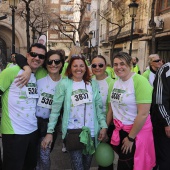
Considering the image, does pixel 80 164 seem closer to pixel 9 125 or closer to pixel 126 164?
pixel 126 164

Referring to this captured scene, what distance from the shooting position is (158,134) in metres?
2.79

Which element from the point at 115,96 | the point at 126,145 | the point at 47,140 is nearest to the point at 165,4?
the point at 115,96

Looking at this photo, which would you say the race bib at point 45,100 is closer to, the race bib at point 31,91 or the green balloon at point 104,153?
the race bib at point 31,91

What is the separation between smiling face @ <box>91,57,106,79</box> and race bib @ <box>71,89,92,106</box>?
0.77m

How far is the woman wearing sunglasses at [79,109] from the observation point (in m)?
2.54

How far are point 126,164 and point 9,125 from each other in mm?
1434

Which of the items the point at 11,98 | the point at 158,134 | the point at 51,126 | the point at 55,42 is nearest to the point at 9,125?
the point at 11,98

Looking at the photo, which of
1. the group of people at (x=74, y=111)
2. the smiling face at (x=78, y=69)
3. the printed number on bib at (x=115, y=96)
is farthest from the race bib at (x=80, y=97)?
the printed number on bib at (x=115, y=96)

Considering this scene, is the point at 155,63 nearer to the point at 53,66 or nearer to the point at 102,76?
the point at 102,76

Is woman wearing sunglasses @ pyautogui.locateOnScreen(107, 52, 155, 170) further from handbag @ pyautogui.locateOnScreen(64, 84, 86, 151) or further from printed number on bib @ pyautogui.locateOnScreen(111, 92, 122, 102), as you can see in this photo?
handbag @ pyautogui.locateOnScreen(64, 84, 86, 151)

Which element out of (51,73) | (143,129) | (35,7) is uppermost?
(35,7)

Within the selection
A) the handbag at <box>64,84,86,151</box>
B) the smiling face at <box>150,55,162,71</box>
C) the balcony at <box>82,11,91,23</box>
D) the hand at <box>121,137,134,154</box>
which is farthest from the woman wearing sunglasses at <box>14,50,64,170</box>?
the balcony at <box>82,11,91,23</box>

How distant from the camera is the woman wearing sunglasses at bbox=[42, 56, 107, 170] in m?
2.54

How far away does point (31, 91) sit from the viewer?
2562mm
